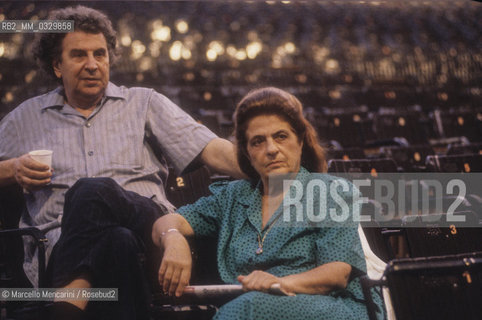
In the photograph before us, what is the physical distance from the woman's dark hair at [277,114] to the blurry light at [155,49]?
555 cm

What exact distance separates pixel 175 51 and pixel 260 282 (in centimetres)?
619

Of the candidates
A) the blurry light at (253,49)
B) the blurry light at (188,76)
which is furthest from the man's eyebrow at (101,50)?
the blurry light at (253,49)

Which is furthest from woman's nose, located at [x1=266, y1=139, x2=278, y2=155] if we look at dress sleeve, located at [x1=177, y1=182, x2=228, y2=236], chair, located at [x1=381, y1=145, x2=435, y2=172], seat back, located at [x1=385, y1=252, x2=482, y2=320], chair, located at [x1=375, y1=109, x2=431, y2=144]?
chair, located at [x1=375, y1=109, x2=431, y2=144]

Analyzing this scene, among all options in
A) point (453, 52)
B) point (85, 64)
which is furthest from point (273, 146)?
point (453, 52)

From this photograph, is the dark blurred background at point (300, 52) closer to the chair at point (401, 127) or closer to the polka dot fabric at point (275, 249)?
the chair at point (401, 127)

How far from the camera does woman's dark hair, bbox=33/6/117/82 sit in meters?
1.88

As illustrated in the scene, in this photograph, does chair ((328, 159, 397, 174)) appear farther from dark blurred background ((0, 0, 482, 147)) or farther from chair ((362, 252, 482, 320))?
dark blurred background ((0, 0, 482, 147))

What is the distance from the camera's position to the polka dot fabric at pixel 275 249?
1.23 meters

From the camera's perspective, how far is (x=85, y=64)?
188cm

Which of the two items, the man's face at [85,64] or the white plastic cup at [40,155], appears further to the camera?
the man's face at [85,64]

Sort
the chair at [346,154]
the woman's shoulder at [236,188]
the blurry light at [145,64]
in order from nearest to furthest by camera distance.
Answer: the woman's shoulder at [236,188]
the chair at [346,154]
the blurry light at [145,64]

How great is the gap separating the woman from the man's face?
1.91ft

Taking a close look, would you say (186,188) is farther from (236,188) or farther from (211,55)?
(211,55)

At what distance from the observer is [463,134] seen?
4.80 meters
